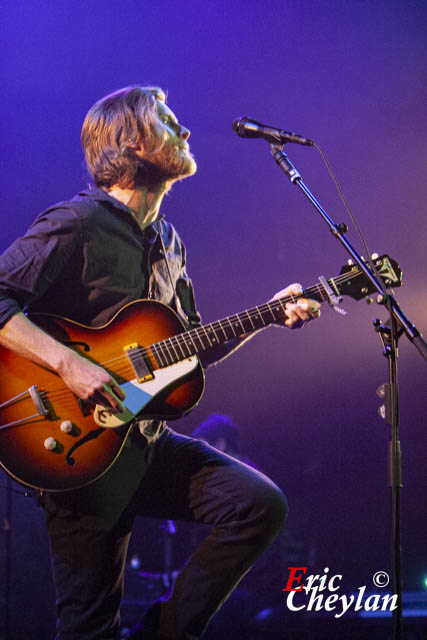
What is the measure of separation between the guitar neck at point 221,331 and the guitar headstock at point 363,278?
0.06 meters

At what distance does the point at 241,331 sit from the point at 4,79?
3322mm

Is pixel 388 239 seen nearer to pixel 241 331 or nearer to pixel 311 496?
pixel 311 496

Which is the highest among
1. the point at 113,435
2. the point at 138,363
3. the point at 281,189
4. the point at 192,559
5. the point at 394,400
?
the point at 281,189

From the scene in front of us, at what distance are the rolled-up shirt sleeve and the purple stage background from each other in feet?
6.97

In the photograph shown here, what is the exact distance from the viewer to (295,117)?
181 inches

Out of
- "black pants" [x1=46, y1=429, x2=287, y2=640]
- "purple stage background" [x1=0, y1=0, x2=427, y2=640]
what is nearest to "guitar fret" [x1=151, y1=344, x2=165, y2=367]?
"black pants" [x1=46, y1=429, x2=287, y2=640]

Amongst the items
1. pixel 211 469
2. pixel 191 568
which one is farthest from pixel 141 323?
pixel 191 568

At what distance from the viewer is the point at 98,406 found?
2.02 meters

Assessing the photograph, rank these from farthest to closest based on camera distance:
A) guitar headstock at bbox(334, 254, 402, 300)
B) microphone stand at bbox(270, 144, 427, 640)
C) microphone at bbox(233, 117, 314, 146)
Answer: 1. microphone at bbox(233, 117, 314, 146)
2. guitar headstock at bbox(334, 254, 402, 300)
3. microphone stand at bbox(270, 144, 427, 640)

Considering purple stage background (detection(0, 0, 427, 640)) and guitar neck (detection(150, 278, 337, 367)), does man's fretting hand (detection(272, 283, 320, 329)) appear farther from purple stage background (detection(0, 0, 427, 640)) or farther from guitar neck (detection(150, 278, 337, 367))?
purple stage background (detection(0, 0, 427, 640))

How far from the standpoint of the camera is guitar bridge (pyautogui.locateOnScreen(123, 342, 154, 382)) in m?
2.15

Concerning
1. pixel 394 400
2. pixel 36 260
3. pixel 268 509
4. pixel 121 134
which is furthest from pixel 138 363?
pixel 121 134

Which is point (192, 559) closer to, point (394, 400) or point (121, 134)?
point (394, 400)

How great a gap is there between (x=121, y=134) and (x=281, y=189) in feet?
7.83
